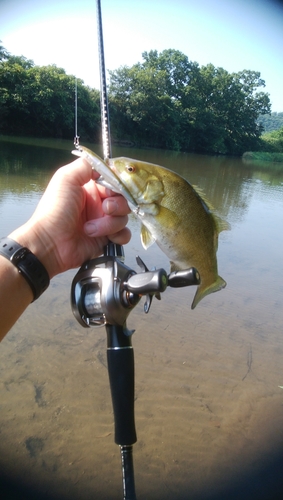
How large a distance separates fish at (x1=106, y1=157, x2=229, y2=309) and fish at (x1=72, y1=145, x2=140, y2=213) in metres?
0.03

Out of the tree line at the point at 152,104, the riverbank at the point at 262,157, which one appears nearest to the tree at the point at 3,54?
the tree line at the point at 152,104

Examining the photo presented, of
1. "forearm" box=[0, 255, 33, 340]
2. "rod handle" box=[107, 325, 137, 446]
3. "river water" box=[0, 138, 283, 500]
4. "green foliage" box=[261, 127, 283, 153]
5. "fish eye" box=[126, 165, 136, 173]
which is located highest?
"fish eye" box=[126, 165, 136, 173]

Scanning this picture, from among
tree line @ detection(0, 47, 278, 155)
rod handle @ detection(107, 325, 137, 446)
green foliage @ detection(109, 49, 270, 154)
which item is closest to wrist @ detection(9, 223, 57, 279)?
rod handle @ detection(107, 325, 137, 446)

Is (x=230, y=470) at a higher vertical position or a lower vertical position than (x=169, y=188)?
lower

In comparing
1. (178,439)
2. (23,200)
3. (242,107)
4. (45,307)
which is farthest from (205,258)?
(242,107)

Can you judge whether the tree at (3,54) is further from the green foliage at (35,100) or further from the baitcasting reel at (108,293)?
the baitcasting reel at (108,293)

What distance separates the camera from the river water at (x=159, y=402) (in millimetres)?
2736

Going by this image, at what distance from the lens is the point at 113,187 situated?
1722 mm

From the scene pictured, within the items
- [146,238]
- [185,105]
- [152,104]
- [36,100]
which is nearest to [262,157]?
[185,105]

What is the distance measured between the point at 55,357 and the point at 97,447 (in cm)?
109

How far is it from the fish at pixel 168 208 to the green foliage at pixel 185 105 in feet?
138

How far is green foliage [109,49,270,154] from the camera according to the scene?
43094 mm

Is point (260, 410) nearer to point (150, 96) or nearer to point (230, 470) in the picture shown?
point (230, 470)

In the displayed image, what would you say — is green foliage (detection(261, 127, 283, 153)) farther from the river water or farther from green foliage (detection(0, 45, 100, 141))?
the river water
